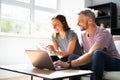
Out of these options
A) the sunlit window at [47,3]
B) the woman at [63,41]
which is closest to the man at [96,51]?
the woman at [63,41]

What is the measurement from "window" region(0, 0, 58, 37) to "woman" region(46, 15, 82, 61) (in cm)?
183

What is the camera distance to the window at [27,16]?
4.05 metres

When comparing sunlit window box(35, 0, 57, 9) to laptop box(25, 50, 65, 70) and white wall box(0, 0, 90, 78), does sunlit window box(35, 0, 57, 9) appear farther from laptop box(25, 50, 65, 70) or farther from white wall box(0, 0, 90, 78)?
laptop box(25, 50, 65, 70)

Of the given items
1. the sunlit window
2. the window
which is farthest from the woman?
the sunlit window

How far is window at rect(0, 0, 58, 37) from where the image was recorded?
4051 mm

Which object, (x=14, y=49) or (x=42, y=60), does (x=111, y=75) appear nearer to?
(x=42, y=60)

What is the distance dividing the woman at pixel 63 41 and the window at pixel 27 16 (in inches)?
72.1

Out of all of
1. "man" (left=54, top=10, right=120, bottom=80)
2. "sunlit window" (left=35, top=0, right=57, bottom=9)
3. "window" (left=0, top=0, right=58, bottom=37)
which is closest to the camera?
"man" (left=54, top=10, right=120, bottom=80)

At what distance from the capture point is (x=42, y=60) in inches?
62.8

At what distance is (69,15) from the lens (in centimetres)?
516

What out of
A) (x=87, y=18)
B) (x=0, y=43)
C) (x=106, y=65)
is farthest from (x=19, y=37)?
(x=106, y=65)

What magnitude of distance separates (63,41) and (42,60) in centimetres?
91

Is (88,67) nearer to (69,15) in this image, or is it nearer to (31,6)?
(31,6)

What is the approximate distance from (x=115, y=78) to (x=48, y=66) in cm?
64
